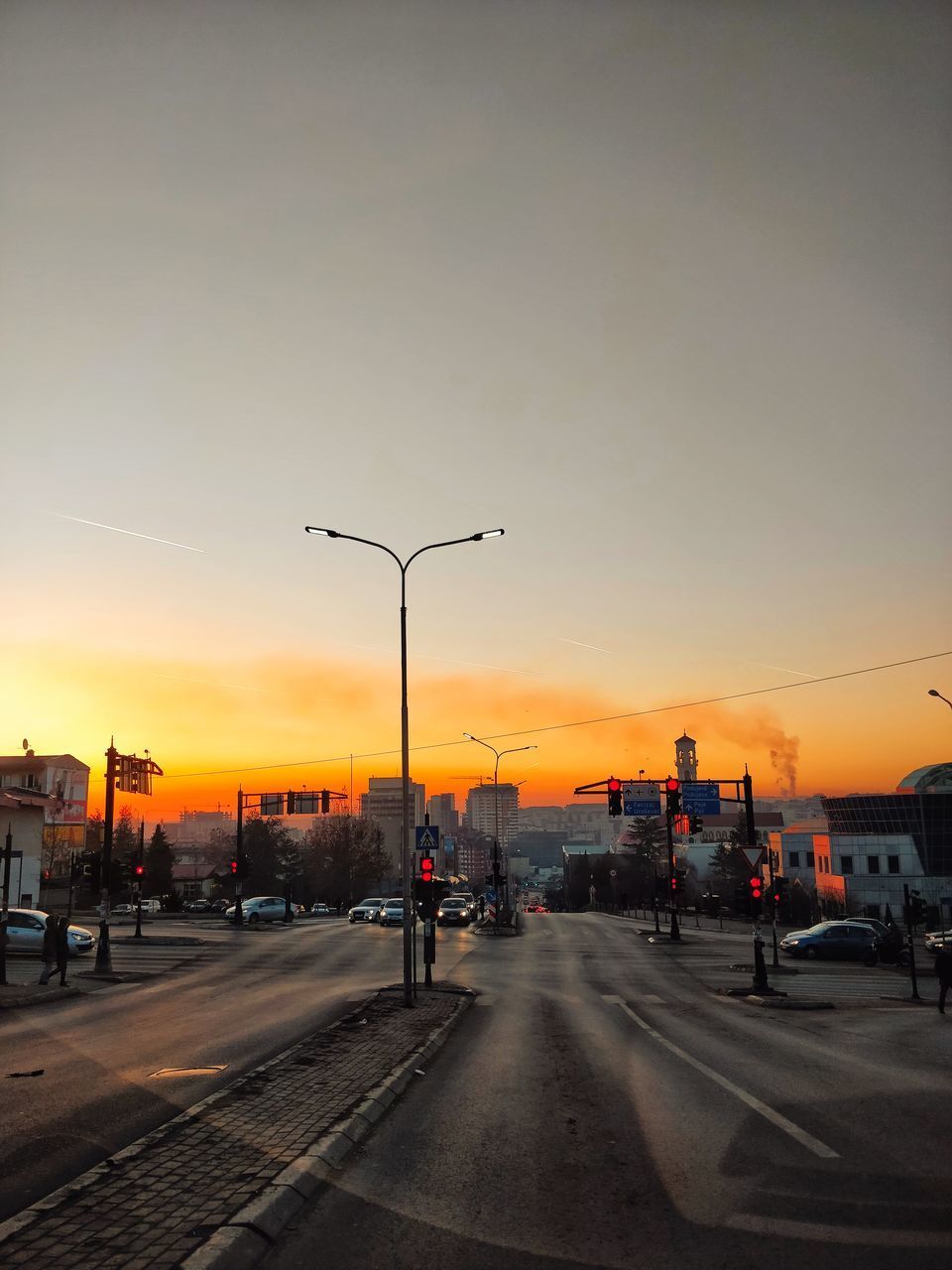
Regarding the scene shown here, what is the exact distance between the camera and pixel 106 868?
2845 cm

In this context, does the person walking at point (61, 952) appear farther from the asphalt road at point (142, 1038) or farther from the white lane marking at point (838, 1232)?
the white lane marking at point (838, 1232)

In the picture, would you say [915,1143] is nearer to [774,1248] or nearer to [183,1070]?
[774,1248]

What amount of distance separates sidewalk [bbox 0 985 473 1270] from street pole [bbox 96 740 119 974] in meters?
17.1

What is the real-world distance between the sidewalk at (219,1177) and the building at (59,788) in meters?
78.3

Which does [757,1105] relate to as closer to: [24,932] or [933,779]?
[24,932]

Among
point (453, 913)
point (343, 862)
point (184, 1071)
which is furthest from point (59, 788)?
point (184, 1071)

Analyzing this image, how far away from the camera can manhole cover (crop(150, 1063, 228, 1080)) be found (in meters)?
12.7

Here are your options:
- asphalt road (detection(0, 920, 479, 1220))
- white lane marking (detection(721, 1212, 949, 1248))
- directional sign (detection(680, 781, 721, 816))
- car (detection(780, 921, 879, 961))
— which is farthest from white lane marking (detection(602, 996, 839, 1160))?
directional sign (detection(680, 781, 721, 816))

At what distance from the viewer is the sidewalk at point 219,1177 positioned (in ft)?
19.7

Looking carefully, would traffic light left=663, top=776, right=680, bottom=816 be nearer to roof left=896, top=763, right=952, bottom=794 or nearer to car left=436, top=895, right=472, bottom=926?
car left=436, top=895, right=472, bottom=926

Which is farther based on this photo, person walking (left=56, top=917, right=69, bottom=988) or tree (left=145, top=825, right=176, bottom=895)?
tree (left=145, top=825, right=176, bottom=895)

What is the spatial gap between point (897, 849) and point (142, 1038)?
3864 inches

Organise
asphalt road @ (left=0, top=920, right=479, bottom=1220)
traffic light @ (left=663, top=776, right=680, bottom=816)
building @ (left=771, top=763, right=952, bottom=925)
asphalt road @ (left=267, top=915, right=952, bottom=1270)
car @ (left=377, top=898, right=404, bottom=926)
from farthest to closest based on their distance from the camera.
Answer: building @ (left=771, top=763, right=952, bottom=925), car @ (left=377, top=898, right=404, bottom=926), traffic light @ (left=663, top=776, right=680, bottom=816), asphalt road @ (left=0, top=920, right=479, bottom=1220), asphalt road @ (left=267, top=915, right=952, bottom=1270)

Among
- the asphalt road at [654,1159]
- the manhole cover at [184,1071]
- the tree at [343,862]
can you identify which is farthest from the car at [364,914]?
the tree at [343,862]
